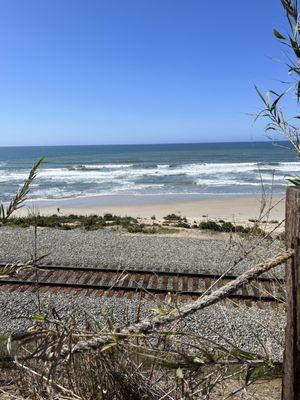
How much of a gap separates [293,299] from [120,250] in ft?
34.7

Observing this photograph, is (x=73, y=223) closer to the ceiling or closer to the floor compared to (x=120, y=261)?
closer to the floor

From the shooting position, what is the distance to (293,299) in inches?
58.4

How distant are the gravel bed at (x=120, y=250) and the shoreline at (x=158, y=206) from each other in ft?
28.6

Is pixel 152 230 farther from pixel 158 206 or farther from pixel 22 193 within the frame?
pixel 22 193

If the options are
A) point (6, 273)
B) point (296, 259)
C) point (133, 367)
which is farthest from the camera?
point (133, 367)

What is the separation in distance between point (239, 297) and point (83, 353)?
20.4 feet

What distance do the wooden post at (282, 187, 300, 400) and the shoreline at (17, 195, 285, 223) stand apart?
64.8ft

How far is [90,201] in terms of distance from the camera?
99.2 ft

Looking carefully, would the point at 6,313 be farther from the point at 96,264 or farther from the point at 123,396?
the point at 123,396

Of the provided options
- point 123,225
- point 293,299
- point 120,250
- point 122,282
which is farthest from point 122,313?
point 123,225

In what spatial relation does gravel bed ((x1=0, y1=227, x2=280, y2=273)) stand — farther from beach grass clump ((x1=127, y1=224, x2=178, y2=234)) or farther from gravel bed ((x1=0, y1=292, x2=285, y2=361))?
gravel bed ((x1=0, y1=292, x2=285, y2=361))

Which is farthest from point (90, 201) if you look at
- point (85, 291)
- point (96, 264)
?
point (85, 291)

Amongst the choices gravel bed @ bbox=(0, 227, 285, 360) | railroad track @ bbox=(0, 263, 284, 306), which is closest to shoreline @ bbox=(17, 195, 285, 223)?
gravel bed @ bbox=(0, 227, 285, 360)

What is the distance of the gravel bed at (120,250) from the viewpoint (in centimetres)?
1027
